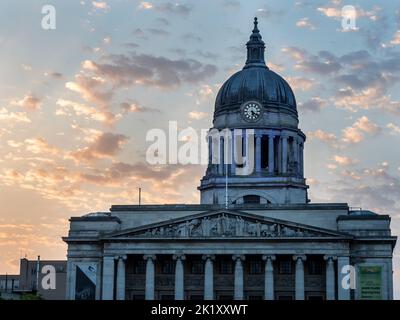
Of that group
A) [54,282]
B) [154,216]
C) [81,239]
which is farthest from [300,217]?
[54,282]

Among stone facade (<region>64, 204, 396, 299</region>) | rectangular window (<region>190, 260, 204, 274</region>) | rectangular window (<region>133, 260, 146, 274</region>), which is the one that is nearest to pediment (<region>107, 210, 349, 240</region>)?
stone facade (<region>64, 204, 396, 299</region>)

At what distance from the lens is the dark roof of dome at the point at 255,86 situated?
11719 cm

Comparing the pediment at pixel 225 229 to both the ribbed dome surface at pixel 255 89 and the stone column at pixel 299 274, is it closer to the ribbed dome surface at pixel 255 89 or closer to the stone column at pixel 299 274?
the stone column at pixel 299 274

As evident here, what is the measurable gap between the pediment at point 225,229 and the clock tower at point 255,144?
1315cm

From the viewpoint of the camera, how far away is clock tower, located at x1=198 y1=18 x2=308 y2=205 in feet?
369

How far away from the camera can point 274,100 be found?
117 meters

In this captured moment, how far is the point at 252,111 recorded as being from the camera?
116000mm

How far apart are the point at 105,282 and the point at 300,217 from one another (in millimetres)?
22299

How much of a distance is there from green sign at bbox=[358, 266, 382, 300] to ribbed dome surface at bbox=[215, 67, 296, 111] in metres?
29.2

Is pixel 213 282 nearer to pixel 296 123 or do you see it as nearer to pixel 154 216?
pixel 154 216

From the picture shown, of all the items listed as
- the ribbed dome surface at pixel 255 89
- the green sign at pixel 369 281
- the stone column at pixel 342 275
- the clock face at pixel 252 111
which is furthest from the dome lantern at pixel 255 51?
the green sign at pixel 369 281

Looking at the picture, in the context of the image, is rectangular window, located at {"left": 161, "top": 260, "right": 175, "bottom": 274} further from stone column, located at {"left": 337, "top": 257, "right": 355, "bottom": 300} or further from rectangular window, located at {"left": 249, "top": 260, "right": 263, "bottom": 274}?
stone column, located at {"left": 337, "top": 257, "right": 355, "bottom": 300}

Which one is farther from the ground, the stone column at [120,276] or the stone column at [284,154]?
the stone column at [284,154]

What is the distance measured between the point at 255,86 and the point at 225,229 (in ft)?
87.0
